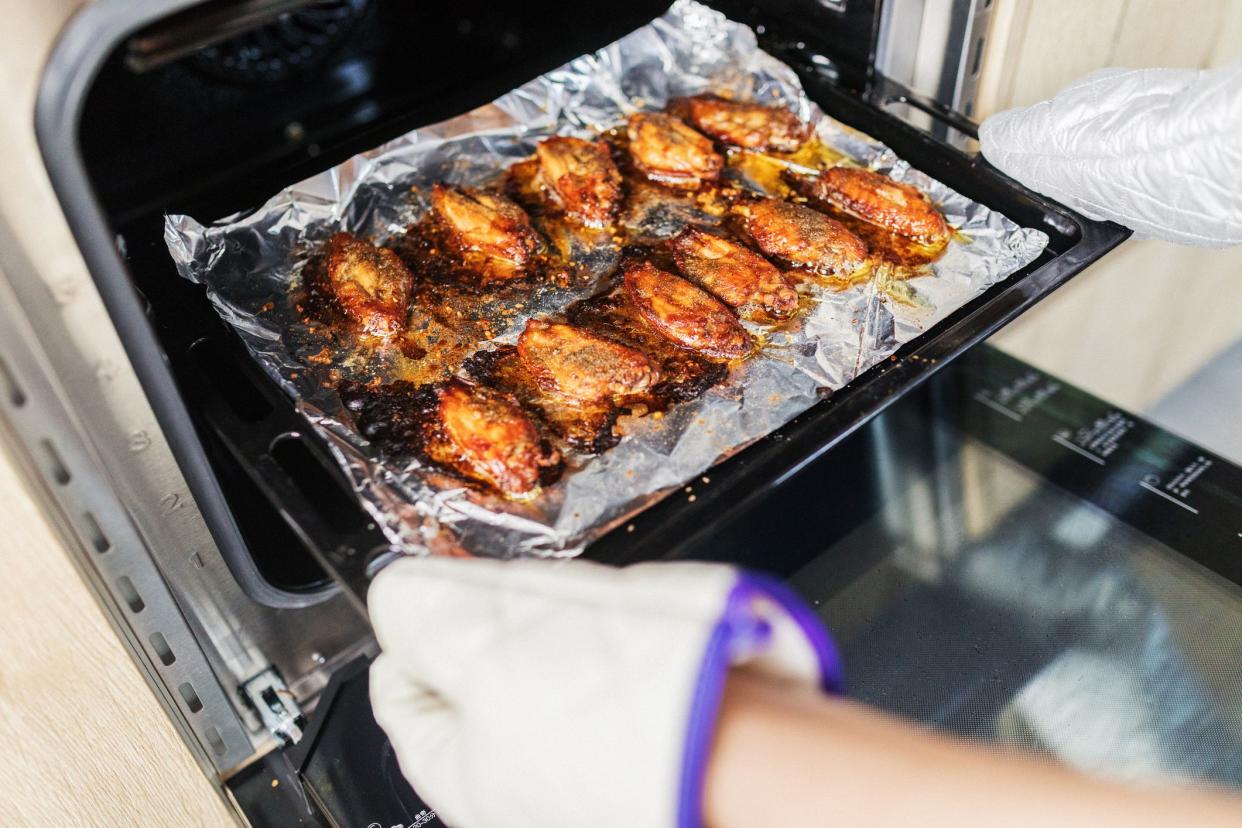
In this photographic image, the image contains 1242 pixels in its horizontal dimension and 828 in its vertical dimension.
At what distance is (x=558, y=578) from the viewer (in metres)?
0.80

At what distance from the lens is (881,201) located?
4.35 ft

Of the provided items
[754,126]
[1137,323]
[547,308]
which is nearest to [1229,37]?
[1137,323]

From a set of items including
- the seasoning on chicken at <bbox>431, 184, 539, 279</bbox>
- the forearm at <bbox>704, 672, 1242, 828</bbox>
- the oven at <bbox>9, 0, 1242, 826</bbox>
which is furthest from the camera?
the seasoning on chicken at <bbox>431, 184, 539, 279</bbox>

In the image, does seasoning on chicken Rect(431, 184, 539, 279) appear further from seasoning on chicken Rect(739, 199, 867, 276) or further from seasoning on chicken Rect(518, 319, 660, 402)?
seasoning on chicken Rect(739, 199, 867, 276)

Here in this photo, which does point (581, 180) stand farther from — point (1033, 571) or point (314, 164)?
point (1033, 571)

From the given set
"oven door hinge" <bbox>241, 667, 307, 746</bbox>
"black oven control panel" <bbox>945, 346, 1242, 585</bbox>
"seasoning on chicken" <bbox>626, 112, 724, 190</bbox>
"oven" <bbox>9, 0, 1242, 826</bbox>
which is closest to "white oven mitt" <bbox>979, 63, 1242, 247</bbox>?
"oven" <bbox>9, 0, 1242, 826</bbox>

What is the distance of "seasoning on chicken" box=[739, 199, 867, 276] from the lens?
1283mm

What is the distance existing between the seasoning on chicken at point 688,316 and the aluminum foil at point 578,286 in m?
0.04

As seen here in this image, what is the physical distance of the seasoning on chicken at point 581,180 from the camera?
53.2 inches

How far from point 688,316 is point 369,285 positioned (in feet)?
1.32

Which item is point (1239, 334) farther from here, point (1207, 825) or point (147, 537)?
point (147, 537)

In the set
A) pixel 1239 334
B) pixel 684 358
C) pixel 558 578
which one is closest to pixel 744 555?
pixel 684 358

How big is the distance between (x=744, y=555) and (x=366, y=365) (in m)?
0.52

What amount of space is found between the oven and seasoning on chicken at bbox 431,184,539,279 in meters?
0.22
